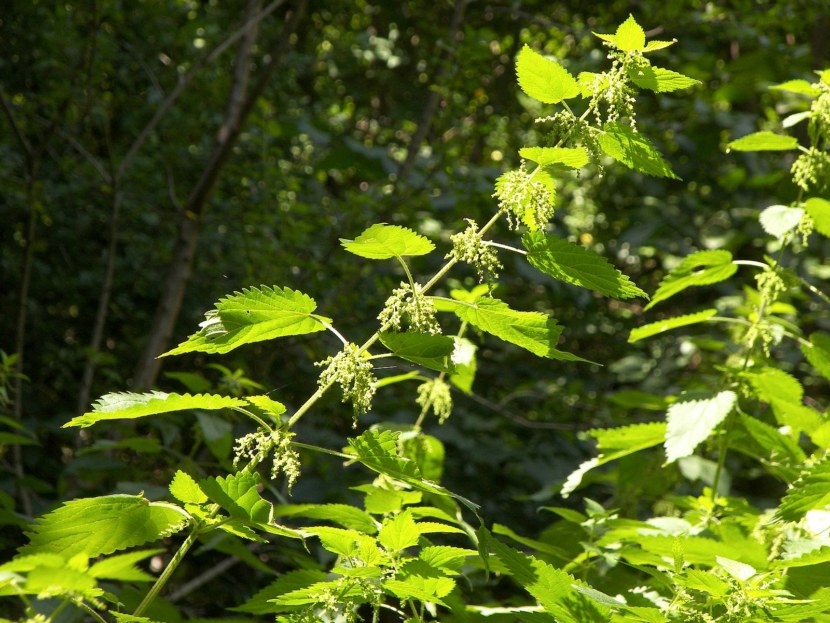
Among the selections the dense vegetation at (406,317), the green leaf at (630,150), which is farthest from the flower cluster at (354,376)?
the green leaf at (630,150)

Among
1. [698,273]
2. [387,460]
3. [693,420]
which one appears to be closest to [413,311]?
[387,460]

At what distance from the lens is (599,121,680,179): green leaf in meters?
1.29

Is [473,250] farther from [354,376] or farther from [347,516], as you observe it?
[347,516]

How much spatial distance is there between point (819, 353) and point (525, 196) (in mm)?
1002

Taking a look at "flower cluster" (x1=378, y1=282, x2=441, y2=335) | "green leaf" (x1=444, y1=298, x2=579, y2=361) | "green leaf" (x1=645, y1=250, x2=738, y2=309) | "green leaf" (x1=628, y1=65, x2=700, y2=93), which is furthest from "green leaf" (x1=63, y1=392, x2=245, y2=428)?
"green leaf" (x1=645, y1=250, x2=738, y2=309)

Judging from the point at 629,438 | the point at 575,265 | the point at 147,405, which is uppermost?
the point at 575,265

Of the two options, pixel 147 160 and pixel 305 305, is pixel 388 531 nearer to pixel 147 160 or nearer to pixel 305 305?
pixel 305 305

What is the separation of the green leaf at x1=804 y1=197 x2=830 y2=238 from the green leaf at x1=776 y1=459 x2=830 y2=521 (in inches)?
24.2

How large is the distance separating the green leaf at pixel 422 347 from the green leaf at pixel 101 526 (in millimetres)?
347

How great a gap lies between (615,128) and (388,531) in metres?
0.67

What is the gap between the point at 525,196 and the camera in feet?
4.07

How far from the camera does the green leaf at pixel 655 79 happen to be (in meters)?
1.30

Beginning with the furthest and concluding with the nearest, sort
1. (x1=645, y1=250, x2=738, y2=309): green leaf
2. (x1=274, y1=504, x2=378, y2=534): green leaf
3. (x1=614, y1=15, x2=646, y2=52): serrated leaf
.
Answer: (x1=645, y1=250, x2=738, y2=309): green leaf < (x1=274, y1=504, x2=378, y2=534): green leaf < (x1=614, y1=15, x2=646, y2=52): serrated leaf

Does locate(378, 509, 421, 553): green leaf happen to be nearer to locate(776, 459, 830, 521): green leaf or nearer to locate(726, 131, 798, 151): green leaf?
locate(776, 459, 830, 521): green leaf
